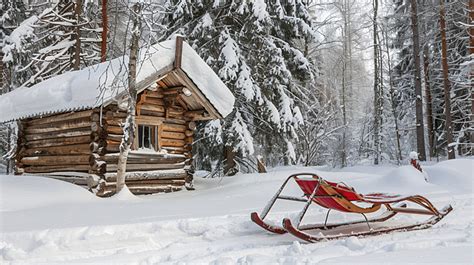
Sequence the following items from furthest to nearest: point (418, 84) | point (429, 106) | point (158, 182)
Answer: point (429, 106) < point (418, 84) < point (158, 182)

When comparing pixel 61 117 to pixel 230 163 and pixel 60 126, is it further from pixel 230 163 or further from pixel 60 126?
pixel 230 163

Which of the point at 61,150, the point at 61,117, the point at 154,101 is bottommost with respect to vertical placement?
the point at 61,150

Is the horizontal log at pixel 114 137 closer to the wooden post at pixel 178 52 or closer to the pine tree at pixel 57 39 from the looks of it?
the wooden post at pixel 178 52

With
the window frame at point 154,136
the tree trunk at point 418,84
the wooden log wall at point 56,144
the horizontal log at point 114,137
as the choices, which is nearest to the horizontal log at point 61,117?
the wooden log wall at point 56,144

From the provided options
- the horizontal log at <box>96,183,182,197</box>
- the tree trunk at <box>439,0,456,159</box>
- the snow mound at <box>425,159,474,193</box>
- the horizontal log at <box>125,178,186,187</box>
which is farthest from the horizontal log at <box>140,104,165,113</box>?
the tree trunk at <box>439,0,456,159</box>

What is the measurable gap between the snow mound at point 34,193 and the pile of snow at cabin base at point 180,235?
2 cm

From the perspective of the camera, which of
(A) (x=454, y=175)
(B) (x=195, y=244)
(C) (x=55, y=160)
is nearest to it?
(B) (x=195, y=244)

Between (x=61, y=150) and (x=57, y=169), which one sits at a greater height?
(x=61, y=150)

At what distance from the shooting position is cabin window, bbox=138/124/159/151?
1316cm

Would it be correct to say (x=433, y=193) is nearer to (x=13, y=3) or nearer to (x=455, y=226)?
(x=455, y=226)

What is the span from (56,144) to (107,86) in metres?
3.66

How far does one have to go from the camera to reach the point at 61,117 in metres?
12.9

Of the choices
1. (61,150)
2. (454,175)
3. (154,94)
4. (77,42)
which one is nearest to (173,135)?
(154,94)

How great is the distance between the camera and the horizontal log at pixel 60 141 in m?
12.1
